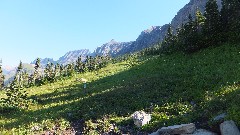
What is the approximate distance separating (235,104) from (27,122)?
17860 millimetres

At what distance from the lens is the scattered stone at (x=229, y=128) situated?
59.5ft

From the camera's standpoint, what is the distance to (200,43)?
2395 inches

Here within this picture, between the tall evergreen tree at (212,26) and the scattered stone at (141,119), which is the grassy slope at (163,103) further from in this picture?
the tall evergreen tree at (212,26)

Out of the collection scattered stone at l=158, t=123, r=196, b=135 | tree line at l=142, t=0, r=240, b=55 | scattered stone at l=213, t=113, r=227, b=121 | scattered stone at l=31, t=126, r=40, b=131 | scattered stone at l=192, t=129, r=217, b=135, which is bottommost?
scattered stone at l=192, t=129, r=217, b=135

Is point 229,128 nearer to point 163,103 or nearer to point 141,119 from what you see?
point 141,119

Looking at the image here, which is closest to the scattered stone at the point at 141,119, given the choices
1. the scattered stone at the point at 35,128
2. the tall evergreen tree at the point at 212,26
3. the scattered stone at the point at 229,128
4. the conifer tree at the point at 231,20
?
the scattered stone at the point at 229,128

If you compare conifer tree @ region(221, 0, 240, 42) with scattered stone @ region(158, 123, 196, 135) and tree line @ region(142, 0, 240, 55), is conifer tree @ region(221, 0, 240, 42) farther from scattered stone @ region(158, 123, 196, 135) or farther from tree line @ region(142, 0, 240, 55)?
scattered stone @ region(158, 123, 196, 135)

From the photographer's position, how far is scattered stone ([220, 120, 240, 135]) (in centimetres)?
1815

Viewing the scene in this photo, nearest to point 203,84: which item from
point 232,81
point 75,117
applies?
point 232,81

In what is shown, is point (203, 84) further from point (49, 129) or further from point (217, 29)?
point (217, 29)

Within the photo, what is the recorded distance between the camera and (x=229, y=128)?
18.5m

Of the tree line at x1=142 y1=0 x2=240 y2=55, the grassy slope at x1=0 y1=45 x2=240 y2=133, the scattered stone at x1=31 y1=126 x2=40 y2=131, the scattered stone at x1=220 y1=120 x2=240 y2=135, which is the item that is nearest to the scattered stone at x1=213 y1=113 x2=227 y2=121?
the grassy slope at x1=0 y1=45 x2=240 y2=133

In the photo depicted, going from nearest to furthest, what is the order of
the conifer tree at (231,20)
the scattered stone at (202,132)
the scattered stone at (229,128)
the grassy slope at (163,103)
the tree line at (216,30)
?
the scattered stone at (229,128)
the scattered stone at (202,132)
the grassy slope at (163,103)
the conifer tree at (231,20)
the tree line at (216,30)

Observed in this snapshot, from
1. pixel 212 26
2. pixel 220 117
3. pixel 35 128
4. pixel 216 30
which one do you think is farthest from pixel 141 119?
pixel 212 26
